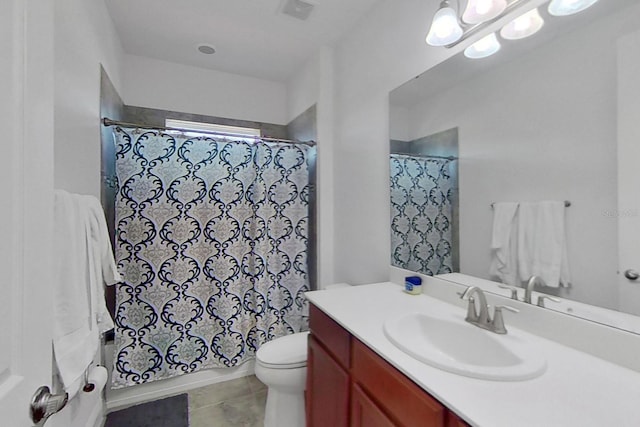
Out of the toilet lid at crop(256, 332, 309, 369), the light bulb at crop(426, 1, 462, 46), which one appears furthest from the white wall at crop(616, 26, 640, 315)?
the toilet lid at crop(256, 332, 309, 369)

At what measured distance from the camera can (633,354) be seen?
2.65 feet

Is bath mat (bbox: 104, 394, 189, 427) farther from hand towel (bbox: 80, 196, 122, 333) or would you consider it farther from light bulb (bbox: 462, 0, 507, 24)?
light bulb (bbox: 462, 0, 507, 24)

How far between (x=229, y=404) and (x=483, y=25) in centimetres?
254

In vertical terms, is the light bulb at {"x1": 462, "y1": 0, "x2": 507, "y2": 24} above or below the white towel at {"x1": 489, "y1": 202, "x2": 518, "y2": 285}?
above

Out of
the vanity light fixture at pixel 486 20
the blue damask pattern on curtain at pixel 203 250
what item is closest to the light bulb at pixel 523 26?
the vanity light fixture at pixel 486 20

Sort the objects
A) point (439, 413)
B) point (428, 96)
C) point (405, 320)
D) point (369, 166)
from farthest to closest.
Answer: point (369, 166)
point (428, 96)
point (405, 320)
point (439, 413)

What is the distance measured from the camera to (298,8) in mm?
1898

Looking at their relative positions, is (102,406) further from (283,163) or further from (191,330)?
(283,163)

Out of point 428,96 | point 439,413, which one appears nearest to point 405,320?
point 439,413

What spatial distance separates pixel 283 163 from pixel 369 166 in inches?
29.6

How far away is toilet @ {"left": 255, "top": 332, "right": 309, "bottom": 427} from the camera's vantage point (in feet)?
5.09

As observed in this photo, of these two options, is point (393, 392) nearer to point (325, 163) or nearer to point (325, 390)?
point (325, 390)

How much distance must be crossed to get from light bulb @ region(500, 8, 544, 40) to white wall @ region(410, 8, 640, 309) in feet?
0.28

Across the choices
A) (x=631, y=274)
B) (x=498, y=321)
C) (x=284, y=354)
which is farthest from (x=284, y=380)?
(x=631, y=274)
